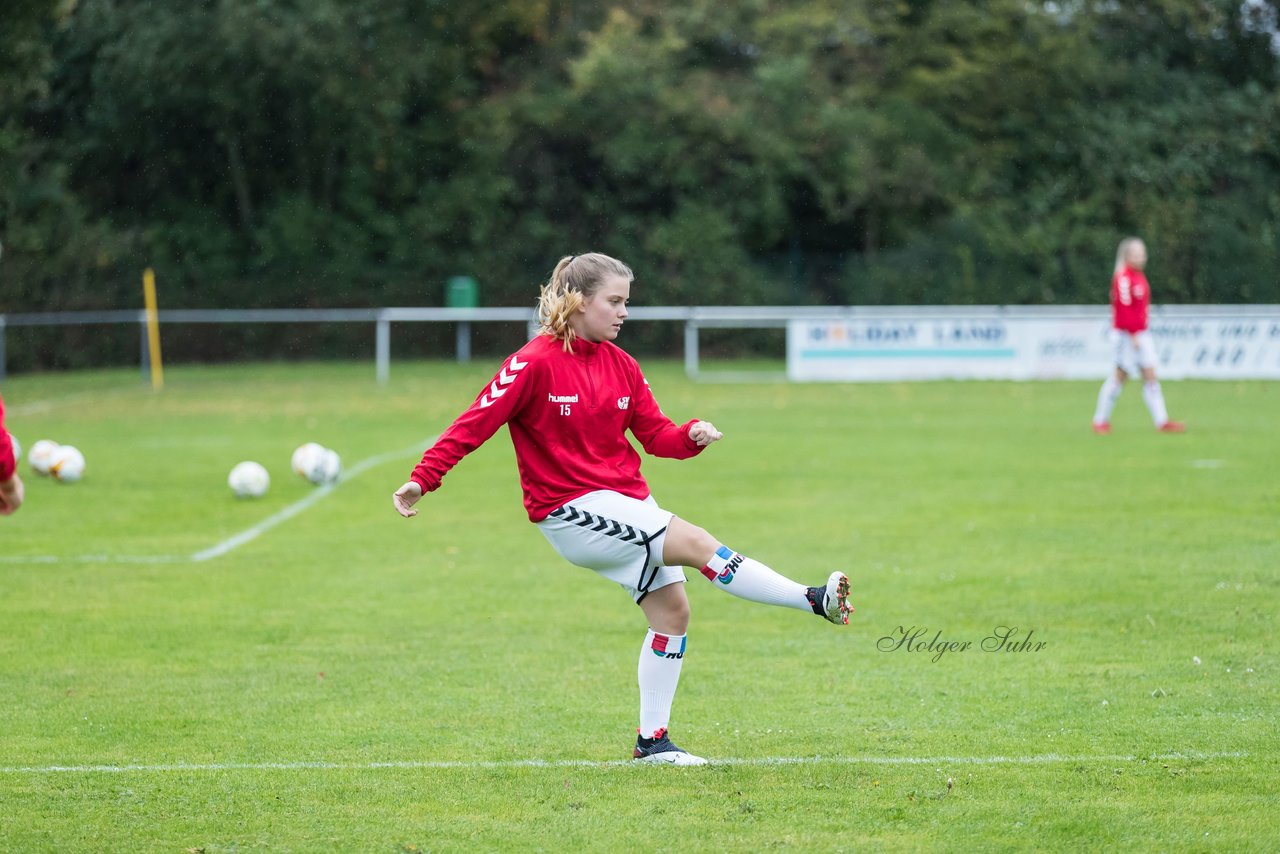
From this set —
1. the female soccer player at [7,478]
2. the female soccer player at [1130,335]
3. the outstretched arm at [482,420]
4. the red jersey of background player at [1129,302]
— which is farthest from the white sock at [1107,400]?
the female soccer player at [7,478]

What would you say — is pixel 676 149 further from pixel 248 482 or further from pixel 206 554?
pixel 206 554

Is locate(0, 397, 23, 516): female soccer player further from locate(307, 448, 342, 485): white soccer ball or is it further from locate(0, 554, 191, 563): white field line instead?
locate(307, 448, 342, 485): white soccer ball

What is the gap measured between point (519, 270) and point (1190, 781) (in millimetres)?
32729

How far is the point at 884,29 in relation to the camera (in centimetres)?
3822

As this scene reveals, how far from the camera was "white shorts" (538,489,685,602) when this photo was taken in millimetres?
5637

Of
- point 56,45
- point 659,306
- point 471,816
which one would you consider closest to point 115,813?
point 471,816

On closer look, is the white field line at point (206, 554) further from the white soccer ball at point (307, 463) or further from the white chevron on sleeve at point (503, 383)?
the white chevron on sleeve at point (503, 383)

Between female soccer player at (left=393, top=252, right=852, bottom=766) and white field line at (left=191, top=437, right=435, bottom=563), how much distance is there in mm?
5873

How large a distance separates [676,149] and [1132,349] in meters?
19.5

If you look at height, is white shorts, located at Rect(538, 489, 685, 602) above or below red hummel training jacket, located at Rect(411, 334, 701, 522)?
below

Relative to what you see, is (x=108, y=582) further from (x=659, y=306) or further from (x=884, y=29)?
(x=884, y=29)

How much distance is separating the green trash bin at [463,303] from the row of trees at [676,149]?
1686 millimetres

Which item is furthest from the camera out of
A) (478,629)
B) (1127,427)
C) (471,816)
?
(1127,427)

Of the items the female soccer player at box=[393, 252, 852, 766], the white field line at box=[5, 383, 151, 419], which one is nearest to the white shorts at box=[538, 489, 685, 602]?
the female soccer player at box=[393, 252, 852, 766]
